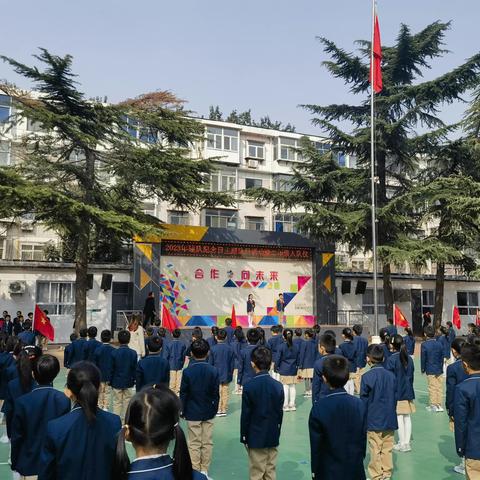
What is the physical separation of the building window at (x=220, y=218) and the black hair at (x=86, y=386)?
98.2 feet

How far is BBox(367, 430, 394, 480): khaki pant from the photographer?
18.1 ft

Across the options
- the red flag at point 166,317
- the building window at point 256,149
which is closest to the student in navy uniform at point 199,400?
the red flag at point 166,317

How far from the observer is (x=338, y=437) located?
3711 millimetres

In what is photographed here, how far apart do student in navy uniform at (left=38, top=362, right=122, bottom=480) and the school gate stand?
56.3ft

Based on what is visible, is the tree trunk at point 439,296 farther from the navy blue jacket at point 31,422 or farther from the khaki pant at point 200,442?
the navy blue jacket at point 31,422

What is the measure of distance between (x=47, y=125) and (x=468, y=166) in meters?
18.4

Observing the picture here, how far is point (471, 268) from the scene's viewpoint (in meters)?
22.6

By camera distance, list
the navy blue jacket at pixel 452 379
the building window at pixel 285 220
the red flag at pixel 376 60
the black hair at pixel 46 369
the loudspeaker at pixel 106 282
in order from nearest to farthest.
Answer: the black hair at pixel 46 369 < the navy blue jacket at pixel 452 379 < the red flag at pixel 376 60 < the loudspeaker at pixel 106 282 < the building window at pixel 285 220

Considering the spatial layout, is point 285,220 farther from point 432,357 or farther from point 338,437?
point 338,437

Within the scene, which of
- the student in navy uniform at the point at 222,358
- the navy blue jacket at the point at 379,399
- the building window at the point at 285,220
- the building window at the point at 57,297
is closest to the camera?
the navy blue jacket at the point at 379,399

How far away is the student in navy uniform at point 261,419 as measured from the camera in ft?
15.8

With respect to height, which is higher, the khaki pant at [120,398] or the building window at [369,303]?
the building window at [369,303]

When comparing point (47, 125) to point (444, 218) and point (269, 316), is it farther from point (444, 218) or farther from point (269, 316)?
point (444, 218)

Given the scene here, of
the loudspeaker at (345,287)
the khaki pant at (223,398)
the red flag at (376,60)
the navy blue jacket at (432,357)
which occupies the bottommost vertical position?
the khaki pant at (223,398)
